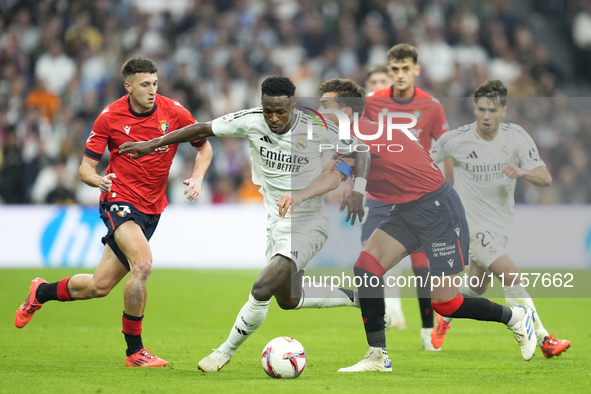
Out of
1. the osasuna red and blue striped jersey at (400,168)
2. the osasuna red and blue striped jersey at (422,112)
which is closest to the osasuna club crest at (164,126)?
the osasuna red and blue striped jersey at (400,168)

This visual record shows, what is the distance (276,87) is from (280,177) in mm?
838

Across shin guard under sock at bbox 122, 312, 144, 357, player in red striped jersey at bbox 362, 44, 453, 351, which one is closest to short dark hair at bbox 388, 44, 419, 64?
player in red striped jersey at bbox 362, 44, 453, 351

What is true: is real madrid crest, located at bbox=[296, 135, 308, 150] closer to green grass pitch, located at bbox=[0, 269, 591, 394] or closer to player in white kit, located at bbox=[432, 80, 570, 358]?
green grass pitch, located at bbox=[0, 269, 591, 394]

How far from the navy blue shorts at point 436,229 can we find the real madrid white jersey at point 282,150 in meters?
0.71

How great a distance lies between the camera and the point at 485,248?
24.9ft

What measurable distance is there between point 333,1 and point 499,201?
41.8ft

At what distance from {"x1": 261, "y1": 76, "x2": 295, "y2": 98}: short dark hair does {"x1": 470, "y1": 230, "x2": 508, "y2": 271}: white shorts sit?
2762 millimetres

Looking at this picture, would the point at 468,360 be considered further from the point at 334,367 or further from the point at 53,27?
the point at 53,27

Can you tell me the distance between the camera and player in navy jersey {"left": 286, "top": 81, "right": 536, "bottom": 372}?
637cm

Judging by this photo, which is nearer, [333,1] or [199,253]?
[199,253]

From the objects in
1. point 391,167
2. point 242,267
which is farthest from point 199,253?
point 391,167

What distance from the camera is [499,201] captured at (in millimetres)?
8039

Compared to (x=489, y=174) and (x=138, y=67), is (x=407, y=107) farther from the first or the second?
(x=138, y=67)

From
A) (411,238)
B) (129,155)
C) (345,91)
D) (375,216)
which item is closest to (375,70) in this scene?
(375,216)
